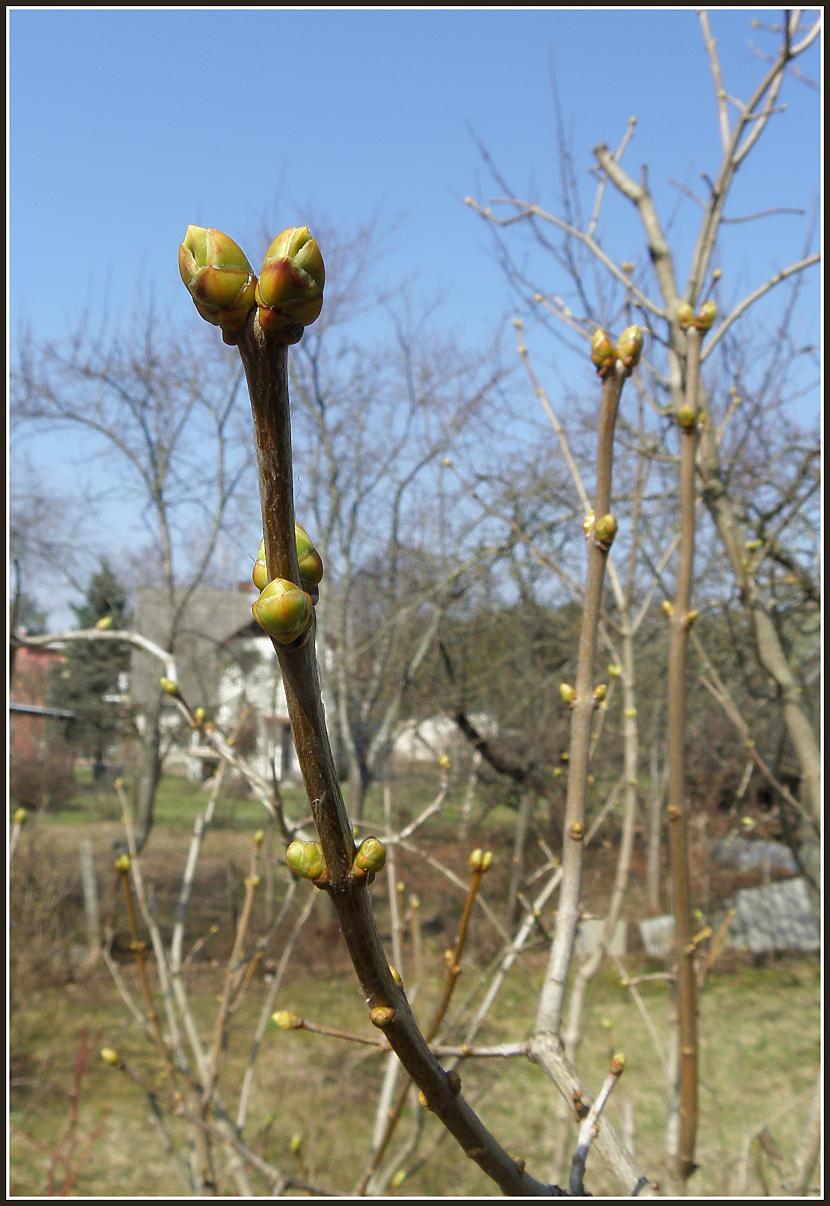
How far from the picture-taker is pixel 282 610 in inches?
13.6

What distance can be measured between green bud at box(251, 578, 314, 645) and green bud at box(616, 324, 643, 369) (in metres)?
0.68

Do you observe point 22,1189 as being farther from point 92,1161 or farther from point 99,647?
point 99,647

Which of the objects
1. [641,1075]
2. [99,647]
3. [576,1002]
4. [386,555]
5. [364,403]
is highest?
[364,403]

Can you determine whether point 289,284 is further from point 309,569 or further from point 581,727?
point 581,727

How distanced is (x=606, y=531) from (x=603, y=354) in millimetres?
179

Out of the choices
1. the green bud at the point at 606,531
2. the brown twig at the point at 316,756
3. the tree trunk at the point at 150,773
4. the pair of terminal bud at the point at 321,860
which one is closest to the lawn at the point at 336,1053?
the tree trunk at the point at 150,773

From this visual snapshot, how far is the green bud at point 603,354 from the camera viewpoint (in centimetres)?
92

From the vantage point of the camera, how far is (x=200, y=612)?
970 centimetres

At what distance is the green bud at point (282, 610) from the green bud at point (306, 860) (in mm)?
135

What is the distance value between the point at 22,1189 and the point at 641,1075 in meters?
3.81

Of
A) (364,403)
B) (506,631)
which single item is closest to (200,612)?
(364,403)

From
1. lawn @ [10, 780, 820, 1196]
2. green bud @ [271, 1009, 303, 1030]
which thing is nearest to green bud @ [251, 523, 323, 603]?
green bud @ [271, 1009, 303, 1030]

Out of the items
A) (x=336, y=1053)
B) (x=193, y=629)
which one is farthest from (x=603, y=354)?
(x=193, y=629)

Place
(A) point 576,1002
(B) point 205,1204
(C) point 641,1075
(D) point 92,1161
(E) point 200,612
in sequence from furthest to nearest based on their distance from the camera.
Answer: (E) point 200,612 → (C) point 641,1075 → (D) point 92,1161 → (A) point 576,1002 → (B) point 205,1204
